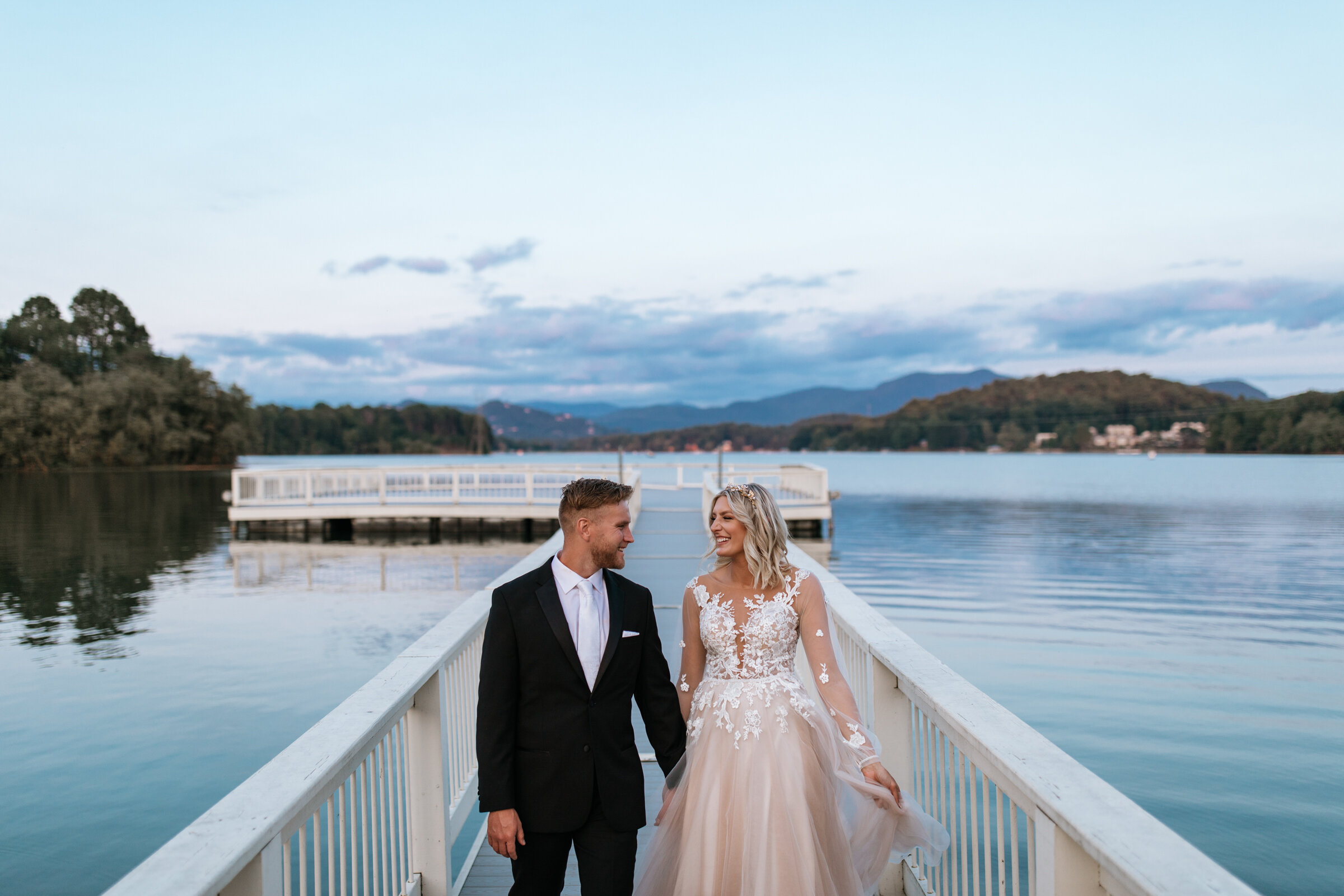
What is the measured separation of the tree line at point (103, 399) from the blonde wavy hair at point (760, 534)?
73.0 m

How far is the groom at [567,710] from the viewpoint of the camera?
2352 millimetres

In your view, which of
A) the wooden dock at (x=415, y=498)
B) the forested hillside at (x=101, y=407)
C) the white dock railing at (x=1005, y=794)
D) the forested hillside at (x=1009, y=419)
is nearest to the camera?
the white dock railing at (x=1005, y=794)

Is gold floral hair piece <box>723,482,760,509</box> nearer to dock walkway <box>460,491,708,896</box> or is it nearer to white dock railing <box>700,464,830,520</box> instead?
dock walkway <box>460,491,708,896</box>

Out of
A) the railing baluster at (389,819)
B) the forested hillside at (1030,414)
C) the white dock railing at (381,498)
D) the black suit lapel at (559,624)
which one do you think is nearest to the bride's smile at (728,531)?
the black suit lapel at (559,624)

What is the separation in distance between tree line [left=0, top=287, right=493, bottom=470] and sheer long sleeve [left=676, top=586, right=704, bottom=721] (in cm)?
7286

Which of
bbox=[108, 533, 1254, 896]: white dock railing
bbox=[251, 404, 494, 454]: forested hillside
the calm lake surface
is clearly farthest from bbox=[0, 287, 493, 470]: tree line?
bbox=[108, 533, 1254, 896]: white dock railing

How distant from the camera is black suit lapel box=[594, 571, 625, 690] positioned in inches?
95.0

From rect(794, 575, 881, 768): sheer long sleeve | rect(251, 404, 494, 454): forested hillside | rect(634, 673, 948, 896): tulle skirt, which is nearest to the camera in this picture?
rect(634, 673, 948, 896): tulle skirt

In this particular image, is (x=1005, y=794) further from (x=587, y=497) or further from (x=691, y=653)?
(x=587, y=497)

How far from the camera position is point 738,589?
9.24 ft

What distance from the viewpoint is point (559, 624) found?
7.82ft

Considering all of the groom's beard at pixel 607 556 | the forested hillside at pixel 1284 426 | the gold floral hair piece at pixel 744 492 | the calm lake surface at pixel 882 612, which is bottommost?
the calm lake surface at pixel 882 612

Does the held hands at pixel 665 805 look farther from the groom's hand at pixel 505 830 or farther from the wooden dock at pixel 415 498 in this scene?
the wooden dock at pixel 415 498

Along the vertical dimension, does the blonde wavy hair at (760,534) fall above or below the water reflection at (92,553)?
above
